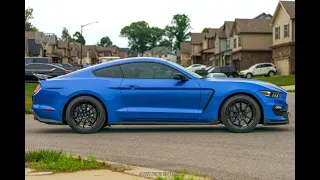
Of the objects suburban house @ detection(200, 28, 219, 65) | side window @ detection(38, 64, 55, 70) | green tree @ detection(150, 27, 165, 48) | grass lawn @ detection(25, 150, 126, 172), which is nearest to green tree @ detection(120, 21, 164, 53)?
green tree @ detection(150, 27, 165, 48)

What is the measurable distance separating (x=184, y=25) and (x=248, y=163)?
145 meters

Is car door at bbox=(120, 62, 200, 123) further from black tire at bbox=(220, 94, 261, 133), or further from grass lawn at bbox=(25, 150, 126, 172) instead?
grass lawn at bbox=(25, 150, 126, 172)

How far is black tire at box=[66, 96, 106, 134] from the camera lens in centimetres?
873

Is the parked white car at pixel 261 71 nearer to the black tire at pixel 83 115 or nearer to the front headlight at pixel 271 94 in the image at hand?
the front headlight at pixel 271 94

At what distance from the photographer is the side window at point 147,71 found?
8992 mm

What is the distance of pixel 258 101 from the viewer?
28.8 feet

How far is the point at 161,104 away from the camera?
28.8 ft

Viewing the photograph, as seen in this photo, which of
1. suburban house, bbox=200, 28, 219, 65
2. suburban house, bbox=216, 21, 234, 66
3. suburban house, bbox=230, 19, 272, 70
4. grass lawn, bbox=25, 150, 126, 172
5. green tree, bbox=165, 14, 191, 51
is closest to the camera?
grass lawn, bbox=25, 150, 126, 172

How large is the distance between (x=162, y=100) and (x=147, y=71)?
2.11ft

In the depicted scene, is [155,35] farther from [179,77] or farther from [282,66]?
[179,77]

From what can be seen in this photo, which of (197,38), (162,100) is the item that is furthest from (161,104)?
(197,38)

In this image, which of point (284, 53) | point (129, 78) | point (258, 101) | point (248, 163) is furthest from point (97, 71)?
point (284, 53)
